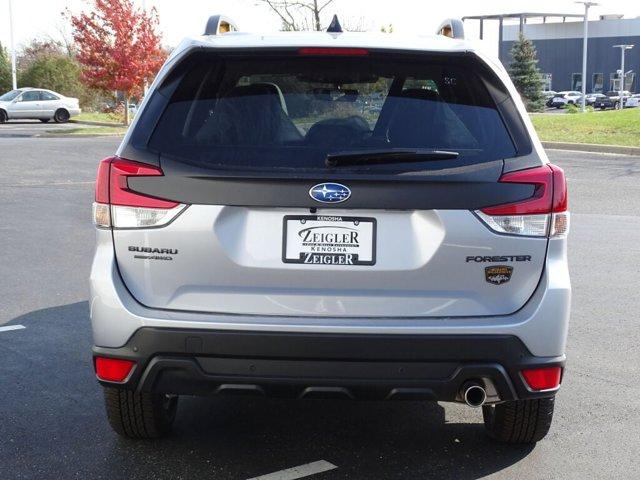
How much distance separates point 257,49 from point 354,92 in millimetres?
450

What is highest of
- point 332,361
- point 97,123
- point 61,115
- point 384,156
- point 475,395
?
point 384,156

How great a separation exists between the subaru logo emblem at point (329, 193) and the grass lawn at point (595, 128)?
21916 mm

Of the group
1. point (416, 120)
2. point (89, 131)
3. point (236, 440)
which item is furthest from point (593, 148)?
point (416, 120)

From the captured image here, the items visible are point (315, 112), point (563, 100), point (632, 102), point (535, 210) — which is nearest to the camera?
point (535, 210)

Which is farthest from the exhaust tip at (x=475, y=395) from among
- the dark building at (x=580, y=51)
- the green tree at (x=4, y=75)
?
the dark building at (x=580, y=51)

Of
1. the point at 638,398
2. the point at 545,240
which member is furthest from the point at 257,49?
the point at 638,398

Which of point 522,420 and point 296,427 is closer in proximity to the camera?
point 522,420

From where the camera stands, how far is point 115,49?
125 ft

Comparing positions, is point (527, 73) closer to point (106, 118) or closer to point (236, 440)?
point (106, 118)

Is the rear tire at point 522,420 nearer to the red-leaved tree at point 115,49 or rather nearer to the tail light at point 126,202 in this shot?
the tail light at point 126,202

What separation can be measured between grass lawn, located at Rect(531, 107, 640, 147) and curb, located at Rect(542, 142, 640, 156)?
55 centimetres

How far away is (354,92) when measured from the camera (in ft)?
12.9

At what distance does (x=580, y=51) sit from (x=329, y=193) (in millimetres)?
96353

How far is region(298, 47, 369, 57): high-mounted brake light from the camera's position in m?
3.75
